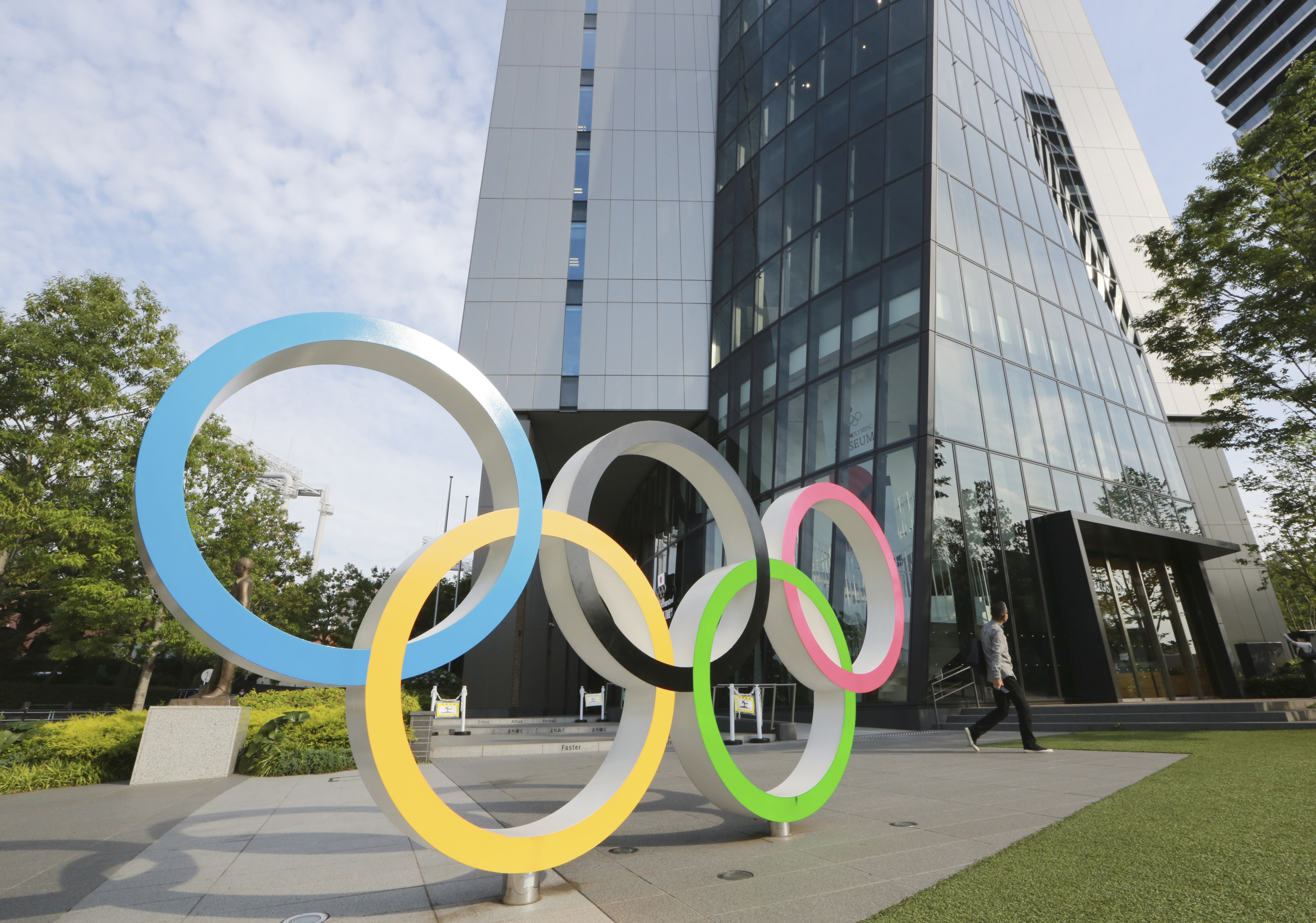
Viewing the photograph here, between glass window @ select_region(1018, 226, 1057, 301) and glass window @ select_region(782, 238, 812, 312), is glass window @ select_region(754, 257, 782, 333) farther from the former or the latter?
glass window @ select_region(1018, 226, 1057, 301)

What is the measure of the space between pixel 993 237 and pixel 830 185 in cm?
467

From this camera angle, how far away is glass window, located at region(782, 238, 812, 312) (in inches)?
771

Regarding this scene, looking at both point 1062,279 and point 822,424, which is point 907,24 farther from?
point 822,424

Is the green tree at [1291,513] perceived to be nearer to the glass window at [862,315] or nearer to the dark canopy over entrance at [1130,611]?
the dark canopy over entrance at [1130,611]

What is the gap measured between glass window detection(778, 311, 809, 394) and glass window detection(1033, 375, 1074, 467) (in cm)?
580

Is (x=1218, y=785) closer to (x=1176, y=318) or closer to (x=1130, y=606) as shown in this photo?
(x=1176, y=318)

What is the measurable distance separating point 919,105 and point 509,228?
14.4 m

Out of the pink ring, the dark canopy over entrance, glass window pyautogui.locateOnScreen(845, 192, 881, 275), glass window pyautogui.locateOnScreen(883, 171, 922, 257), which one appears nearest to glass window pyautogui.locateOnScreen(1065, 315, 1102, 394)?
the dark canopy over entrance

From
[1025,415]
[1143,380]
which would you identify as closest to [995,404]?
[1025,415]

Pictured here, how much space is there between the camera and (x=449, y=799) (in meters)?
7.17

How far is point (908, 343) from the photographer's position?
15.7 metres

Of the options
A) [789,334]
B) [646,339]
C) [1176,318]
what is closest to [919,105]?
[789,334]

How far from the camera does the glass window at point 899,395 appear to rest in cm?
1506

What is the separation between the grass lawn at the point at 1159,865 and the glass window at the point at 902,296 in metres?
11.6
